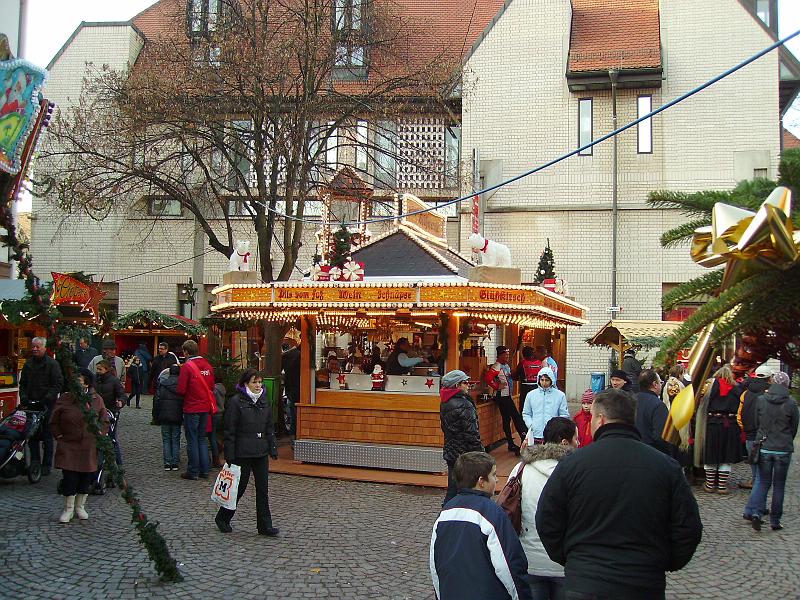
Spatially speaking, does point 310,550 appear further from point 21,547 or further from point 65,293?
point 65,293

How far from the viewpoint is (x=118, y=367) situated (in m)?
13.0

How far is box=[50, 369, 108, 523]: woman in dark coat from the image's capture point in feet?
25.8

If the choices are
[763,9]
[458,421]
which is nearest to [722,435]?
[458,421]

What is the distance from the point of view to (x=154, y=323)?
2144 centimetres

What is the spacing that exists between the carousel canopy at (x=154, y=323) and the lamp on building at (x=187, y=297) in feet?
3.32

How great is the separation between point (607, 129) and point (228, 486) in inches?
677

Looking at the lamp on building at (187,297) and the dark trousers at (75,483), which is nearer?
the dark trousers at (75,483)

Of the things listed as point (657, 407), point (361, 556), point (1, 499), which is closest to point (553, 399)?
point (657, 407)

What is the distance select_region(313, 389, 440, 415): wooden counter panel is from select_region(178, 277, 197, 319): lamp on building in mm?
12219

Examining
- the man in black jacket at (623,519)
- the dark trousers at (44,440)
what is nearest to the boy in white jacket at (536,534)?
the man in black jacket at (623,519)

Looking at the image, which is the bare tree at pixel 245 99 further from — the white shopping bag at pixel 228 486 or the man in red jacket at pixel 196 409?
the white shopping bag at pixel 228 486

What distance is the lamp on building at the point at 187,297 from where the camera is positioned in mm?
22984

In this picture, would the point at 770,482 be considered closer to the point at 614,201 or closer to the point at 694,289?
the point at 694,289

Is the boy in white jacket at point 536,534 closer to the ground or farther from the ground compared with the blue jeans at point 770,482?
farther from the ground
